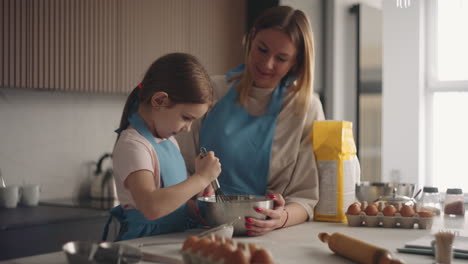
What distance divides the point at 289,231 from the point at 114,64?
1846mm

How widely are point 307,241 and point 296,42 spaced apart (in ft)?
2.29

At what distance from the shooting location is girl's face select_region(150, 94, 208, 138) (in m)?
1.52

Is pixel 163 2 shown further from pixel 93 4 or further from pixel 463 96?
pixel 463 96

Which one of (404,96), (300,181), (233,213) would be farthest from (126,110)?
(404,96)

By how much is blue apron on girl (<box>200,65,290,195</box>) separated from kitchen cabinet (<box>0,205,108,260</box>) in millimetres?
955

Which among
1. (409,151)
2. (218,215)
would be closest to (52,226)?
(218,215)

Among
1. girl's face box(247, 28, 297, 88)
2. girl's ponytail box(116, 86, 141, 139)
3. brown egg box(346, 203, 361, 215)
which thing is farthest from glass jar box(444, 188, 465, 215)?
girl's ponytail box(116, 86, 141, 139)

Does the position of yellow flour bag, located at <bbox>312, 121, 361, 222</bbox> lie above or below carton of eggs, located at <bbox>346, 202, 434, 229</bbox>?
above

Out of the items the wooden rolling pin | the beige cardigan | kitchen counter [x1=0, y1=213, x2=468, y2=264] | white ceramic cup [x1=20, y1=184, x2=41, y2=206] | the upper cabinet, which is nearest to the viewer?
the wooden rolling pin

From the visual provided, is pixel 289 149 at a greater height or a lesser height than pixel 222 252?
greater

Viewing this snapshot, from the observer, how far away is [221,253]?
35.9 inches

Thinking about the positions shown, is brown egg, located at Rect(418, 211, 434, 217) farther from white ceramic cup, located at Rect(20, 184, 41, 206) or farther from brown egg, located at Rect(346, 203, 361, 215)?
white ceramic cup, located at Rect(20, 184, 41, 206)

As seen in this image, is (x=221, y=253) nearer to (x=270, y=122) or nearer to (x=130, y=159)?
(x=130, y=159)

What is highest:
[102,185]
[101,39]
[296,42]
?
Answer: [101,39]
